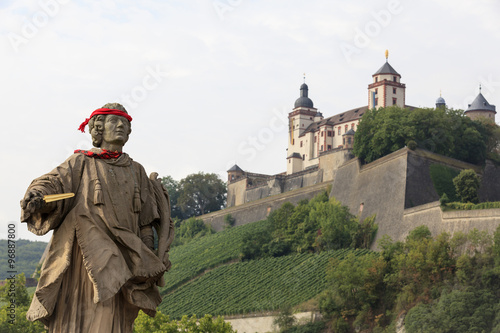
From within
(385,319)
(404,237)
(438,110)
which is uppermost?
(438,110)

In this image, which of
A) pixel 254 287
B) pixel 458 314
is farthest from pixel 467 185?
pixel 458 314

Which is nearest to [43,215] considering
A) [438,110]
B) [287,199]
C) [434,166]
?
[434,166]

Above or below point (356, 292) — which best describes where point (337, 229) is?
above

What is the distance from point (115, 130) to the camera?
24.7ft

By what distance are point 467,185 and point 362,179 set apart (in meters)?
7.60

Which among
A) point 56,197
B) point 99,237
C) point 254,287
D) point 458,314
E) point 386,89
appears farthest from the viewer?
point 386,89

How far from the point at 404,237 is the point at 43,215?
39577 mm

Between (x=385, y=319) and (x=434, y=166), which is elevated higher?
(x=434, y=166)

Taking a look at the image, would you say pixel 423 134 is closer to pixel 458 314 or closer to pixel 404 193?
pixel 404 193

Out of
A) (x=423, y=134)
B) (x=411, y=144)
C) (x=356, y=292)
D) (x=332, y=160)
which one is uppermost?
(x=423, y=134)

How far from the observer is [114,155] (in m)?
7.48

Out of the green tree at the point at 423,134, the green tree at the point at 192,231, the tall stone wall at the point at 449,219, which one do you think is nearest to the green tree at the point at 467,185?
the tall stone wall at the point at 449,219

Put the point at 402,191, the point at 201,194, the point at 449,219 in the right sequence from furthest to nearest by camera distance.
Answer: the point at 201,194, the point at 402,191, the point at 449,219

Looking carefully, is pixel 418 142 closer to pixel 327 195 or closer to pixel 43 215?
pixel 327 195
